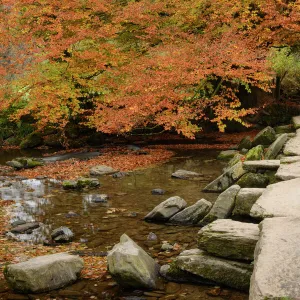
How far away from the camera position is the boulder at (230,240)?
4.96m

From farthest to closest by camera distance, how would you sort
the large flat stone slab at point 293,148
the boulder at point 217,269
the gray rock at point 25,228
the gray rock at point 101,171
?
1. the gray rock at point 101,171
2. the large flat stone slab at point 293,148
3. the gray rock at point 25,228
4. the boulder at point 217,269

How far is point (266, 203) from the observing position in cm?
562

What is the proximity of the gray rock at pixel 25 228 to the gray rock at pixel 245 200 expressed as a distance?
3.81 metres

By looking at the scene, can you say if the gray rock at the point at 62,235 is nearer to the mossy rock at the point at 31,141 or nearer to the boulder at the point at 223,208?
the boulder at the point at 223,208

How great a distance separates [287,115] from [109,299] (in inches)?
750

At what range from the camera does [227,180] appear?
995 cm

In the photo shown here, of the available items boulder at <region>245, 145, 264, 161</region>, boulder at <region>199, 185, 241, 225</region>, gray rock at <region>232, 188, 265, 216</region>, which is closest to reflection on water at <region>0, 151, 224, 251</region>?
boulder at <region>199, 185, 241, 225</region>

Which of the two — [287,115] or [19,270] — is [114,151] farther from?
[19,270]

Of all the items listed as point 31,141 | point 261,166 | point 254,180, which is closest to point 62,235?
point 254,180

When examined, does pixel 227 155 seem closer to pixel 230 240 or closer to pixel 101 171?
pixel 101 171

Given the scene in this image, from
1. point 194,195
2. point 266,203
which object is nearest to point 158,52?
point 194,195

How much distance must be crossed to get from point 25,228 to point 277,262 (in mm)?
5222

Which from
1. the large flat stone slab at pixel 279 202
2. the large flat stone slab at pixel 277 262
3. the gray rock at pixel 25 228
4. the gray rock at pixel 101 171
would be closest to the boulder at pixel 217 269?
the large flat stone slab at pixel 277 262

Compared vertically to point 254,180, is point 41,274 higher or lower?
lower
